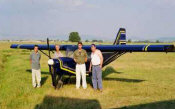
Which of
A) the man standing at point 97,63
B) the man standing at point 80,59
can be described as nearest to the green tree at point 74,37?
the man standing at point 80,59

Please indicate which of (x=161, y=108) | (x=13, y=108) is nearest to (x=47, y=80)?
(x=13, y=108)

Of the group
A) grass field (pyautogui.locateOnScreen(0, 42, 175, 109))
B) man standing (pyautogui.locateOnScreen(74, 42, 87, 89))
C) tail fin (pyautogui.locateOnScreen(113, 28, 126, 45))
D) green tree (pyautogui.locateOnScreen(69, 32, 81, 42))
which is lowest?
grass field (pyautogui.locateOnScreen(0, 42, 175, 109))

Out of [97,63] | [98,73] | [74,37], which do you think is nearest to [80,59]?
[97,63]

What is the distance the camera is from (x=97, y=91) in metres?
9.43

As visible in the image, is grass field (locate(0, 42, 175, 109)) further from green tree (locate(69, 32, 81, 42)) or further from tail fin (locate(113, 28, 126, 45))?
green tree (locate(69, 32, 81, 42))

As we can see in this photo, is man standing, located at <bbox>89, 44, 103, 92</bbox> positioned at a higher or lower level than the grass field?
higher

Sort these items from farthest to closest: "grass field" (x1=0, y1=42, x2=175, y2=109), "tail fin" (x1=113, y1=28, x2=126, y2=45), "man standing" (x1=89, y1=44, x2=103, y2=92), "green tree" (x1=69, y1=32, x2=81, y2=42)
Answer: "green tree" (x1=69, y1=32, x2=81, y2=42) < "tail fin" (x1=113, y1=28, x2=126, y2=45) < "man standing" (x1=89, y1=44, x2=103, y2=92) < "grass field" (x1=0, y1=42, x2=175, y2=109)

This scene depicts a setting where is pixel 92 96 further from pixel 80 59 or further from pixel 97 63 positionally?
pixel 80 59

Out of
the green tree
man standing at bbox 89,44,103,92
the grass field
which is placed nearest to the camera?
the grass field

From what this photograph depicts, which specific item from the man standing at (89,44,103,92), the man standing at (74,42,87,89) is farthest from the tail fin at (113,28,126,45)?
the man standing at (74,42,87,89)

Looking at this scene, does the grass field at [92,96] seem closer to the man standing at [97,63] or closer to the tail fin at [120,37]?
the man standing at [97,63]

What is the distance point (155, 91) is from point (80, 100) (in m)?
3.16

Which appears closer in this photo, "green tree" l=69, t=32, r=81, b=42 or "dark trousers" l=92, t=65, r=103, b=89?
"dark trousers" l=92, t=65, r=103, b=89

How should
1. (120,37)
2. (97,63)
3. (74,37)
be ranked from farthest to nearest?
(74,37) → (120,37) → (97,63)
